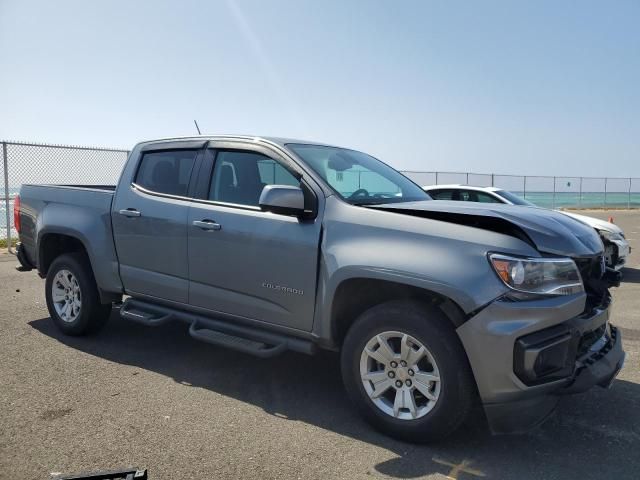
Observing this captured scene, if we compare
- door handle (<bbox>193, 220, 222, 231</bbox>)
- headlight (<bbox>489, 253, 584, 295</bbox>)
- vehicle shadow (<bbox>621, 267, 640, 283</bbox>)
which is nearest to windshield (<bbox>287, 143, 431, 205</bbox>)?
door handle (<bbox>193, 220, 222, 231</bbox>)

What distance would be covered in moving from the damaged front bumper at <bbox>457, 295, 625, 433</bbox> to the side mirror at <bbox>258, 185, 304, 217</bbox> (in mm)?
1351

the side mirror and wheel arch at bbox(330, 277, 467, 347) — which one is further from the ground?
the side mirror

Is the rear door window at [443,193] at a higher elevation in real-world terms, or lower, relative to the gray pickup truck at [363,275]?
higher

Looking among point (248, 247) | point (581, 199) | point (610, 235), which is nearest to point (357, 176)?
point (248, 247)

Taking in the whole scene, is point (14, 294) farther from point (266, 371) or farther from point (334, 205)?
point (334, 205)

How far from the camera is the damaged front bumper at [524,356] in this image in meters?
2.91

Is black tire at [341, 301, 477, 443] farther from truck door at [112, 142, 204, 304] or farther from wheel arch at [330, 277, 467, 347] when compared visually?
truck door at [112, 142, 204, 304]

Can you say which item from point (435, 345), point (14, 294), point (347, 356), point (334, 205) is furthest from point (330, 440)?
point (14, 294)

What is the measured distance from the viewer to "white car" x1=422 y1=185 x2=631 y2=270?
27.2 ft

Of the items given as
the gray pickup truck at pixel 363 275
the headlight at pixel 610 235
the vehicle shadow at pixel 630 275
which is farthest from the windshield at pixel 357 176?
the vehicle shadow at pixel 630 275

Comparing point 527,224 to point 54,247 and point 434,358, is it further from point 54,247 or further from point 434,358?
point 54,247

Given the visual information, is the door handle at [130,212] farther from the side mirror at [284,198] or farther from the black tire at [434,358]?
the black tire at [434,358]

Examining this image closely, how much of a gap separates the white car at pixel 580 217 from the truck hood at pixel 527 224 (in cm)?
423

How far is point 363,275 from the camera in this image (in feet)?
11.0
